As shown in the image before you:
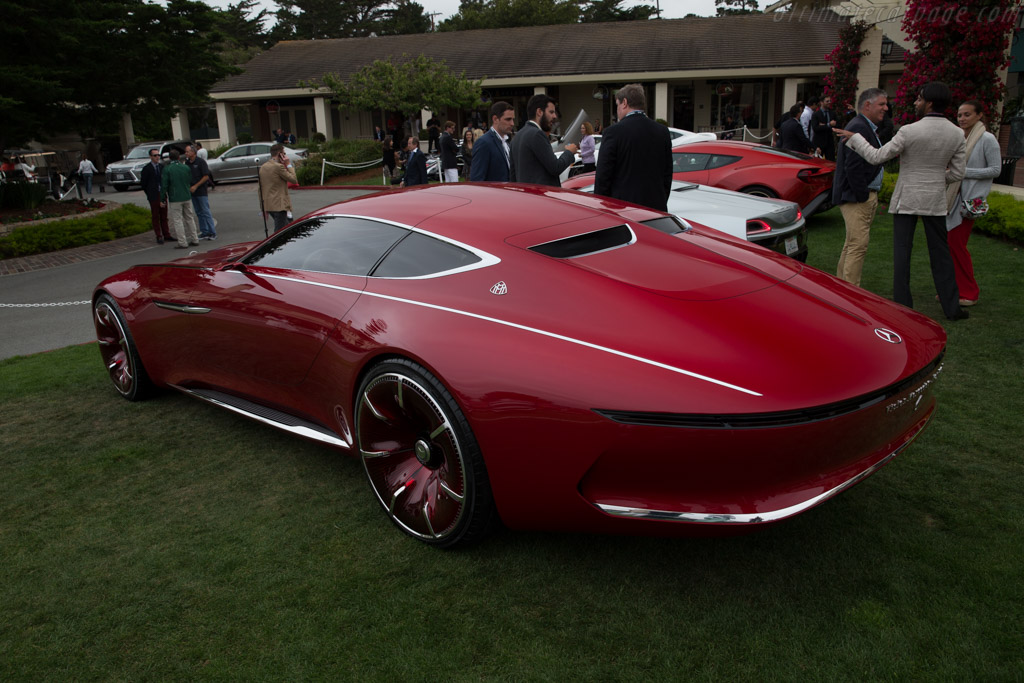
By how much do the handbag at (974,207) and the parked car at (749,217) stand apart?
1.41 metres

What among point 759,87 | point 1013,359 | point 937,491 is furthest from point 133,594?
point 759,87

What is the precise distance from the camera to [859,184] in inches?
248

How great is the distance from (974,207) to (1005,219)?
387 cm

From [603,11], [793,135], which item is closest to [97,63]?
[793,135]

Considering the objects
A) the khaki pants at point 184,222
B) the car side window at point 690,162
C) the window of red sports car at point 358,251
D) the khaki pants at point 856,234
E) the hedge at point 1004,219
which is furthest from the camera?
the khaki pants at point 184,222

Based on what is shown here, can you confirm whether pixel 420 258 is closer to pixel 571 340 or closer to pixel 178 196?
pixel 571 340

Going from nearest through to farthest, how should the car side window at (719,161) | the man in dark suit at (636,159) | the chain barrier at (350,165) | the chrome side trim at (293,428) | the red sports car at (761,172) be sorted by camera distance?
1. the chrome side trim at (293,428)
2. the man in dark suit at (636,159)
3. the red sports car at (761,172)
4. the car side window at (719,161)
5. the chain barrier at (350,165)

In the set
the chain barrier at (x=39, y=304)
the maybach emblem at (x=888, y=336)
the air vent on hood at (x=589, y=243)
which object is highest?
the air vent on hood at (x=589, y=243)

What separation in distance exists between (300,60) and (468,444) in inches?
1683

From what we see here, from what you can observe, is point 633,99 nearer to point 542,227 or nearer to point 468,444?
point 542,227

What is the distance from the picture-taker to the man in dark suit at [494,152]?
24.5ft

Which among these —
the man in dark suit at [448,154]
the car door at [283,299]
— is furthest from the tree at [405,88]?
the car door at [283,299]

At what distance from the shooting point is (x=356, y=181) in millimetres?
25797

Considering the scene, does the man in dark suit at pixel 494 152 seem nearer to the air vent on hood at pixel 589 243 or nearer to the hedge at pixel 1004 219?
the air vent on hood at pixel 589 243
